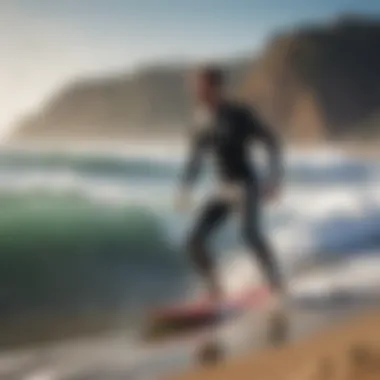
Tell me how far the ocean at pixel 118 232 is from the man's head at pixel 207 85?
0.32 ft

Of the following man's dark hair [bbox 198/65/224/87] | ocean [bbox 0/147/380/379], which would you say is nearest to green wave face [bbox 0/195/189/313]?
ocean [bbox 0/147/380/379]

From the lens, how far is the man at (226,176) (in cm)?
116

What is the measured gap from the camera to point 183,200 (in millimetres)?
1164

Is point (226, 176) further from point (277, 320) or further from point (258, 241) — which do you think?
point (277, 320)

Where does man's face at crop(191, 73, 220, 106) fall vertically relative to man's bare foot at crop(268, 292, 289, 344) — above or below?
above

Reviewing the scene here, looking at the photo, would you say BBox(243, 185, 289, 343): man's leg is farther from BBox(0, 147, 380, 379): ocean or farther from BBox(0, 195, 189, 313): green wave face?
BBox(0, 195, 189, 313): green wave face

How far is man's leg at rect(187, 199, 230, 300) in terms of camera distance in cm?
116

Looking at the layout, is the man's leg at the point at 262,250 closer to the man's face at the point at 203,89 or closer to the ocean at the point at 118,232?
the ocean at the point at 118,232

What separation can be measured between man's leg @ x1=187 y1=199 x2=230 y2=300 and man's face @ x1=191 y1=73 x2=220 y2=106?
154 millimetres

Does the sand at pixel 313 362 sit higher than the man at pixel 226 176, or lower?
lower

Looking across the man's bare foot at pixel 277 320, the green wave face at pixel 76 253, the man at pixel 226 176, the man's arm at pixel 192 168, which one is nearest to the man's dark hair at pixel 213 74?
→ the man at pixel 226 176

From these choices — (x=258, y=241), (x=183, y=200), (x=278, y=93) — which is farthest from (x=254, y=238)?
(x=278, y=93)

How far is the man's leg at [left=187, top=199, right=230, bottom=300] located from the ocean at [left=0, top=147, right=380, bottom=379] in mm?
14

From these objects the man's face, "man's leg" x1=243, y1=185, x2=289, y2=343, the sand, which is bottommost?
the sand
